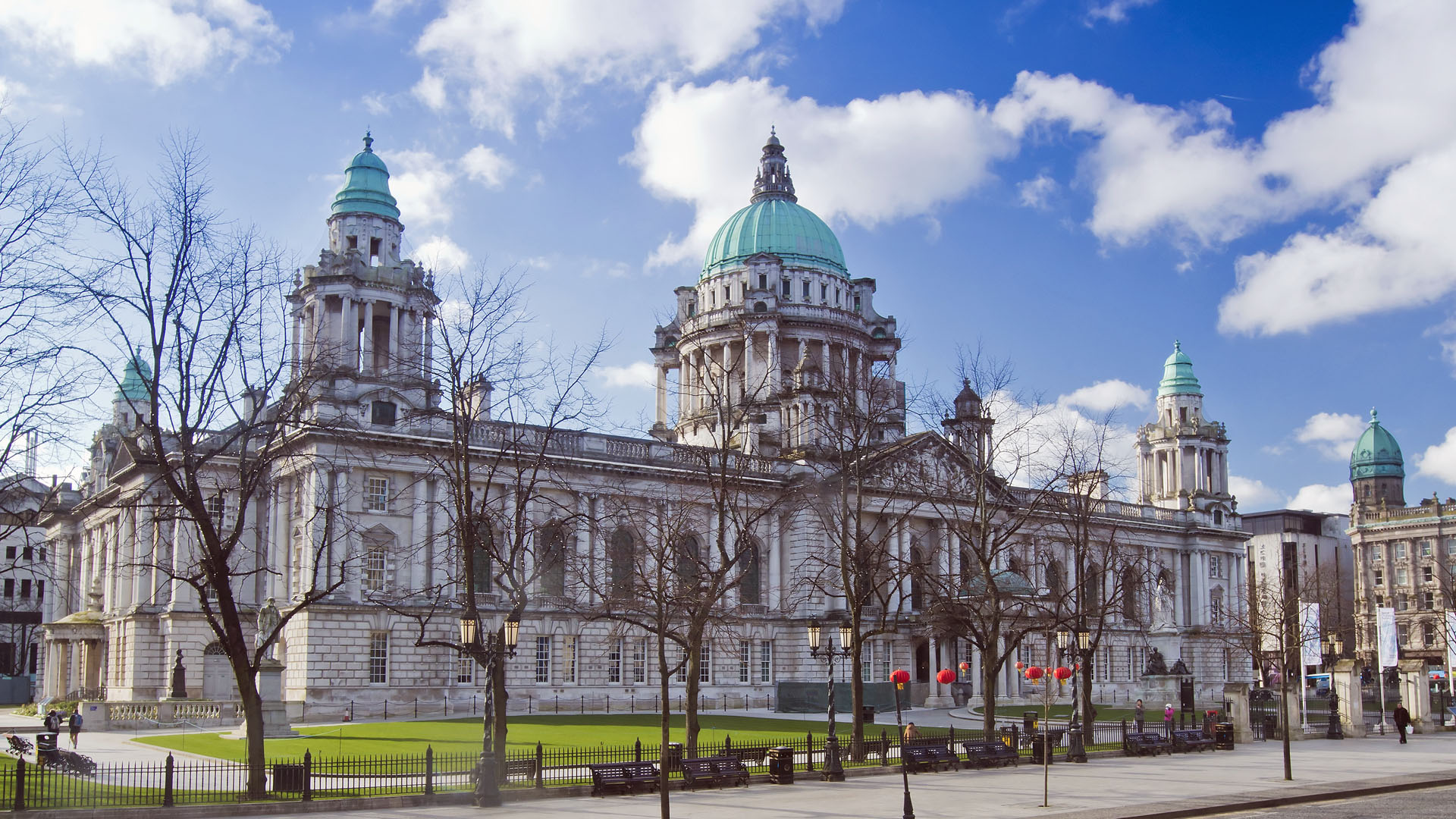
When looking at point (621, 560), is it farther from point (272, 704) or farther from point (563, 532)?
point (563, 532)

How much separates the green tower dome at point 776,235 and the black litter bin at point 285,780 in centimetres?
6529

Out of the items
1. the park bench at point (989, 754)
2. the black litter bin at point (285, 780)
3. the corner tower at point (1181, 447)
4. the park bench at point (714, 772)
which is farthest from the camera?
the corner tower at point (1181, 447)

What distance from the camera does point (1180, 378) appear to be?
9944 cm

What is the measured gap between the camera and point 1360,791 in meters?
29.2

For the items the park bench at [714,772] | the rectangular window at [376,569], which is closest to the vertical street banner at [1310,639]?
the park bench at [714,772]

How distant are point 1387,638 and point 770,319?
4059cm

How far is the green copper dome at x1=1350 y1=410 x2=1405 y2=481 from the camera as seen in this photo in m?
123

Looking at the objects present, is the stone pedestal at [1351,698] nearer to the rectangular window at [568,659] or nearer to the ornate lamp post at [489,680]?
the rectangular window at [568,659]

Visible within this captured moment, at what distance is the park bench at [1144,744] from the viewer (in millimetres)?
39500

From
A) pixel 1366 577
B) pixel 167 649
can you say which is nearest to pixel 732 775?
pixel 167 649

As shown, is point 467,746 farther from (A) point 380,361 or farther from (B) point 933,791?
(A) point 380,361

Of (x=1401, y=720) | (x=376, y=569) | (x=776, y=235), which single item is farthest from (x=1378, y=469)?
(x=376, y=569)

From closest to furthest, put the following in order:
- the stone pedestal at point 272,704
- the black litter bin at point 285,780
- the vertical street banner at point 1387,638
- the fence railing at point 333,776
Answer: the fence railing at point 333,776
the black litter bin at point 285,780
the stone pedestal at point 272,704
the vertical street banner at point 1387,638

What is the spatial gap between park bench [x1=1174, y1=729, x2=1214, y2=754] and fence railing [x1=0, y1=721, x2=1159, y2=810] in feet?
26.0
